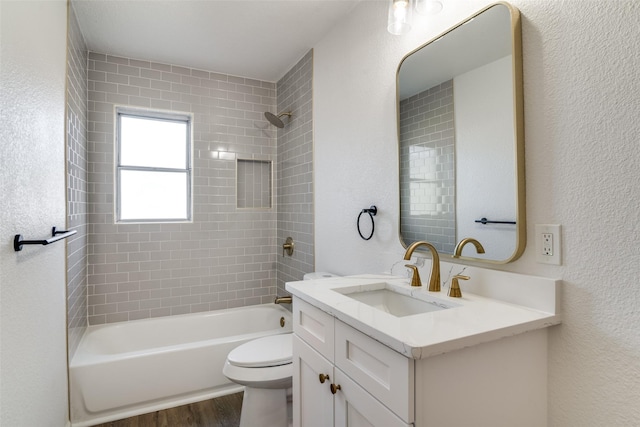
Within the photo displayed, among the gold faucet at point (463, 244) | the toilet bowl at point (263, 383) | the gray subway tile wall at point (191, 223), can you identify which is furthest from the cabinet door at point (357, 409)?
the gray subway tile wall at point (191, 223)

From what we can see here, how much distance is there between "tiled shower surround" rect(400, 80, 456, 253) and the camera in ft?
4.80

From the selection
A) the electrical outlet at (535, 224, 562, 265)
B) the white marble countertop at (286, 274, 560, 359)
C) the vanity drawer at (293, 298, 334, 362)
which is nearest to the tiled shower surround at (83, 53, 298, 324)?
the vanity drawer at (293, 298, 334, 362)

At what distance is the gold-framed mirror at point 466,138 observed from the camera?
3.92 feet

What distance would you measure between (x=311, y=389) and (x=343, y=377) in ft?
0.92

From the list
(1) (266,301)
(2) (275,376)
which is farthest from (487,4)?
(1) (266,301)

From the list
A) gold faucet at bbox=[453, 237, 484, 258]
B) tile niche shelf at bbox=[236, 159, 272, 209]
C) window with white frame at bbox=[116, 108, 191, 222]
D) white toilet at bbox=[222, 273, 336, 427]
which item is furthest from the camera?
tile niche shelf at bbox=[236, 159, 272, 209]

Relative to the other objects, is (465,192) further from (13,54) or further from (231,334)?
(231,334)

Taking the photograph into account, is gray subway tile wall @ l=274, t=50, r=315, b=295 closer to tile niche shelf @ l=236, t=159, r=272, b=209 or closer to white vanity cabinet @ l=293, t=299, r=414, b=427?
tile niche shelf @ l=236, t=159, r=272, b=209

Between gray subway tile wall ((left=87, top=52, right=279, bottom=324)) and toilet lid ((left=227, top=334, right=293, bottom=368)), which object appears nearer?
toilet lid ((left=227, top=334, right=293, bottom=368))

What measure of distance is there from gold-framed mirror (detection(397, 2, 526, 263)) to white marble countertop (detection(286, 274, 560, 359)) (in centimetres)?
20

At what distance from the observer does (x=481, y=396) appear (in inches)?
Answer: 37.9

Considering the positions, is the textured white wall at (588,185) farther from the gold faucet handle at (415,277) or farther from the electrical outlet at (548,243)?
the gold faucet handle at (415,277)

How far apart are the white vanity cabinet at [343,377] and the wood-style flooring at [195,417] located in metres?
0.96

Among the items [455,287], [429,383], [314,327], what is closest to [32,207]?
[314,327]
